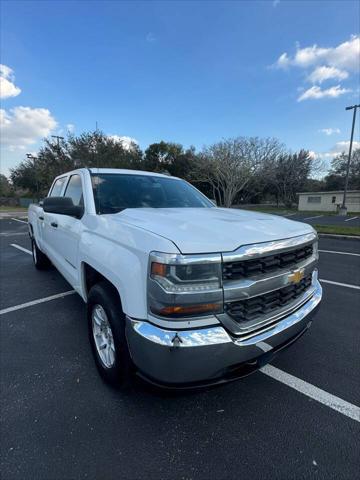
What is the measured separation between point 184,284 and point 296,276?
1.01 meters

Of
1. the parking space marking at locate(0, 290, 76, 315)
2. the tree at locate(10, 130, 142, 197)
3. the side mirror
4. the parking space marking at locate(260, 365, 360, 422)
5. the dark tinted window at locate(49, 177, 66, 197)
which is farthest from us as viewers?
the tree at locate(10, 130, 142, 197)

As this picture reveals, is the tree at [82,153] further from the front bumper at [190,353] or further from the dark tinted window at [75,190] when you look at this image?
the front bumper at [190,353]

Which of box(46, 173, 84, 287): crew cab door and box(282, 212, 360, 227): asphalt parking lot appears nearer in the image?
box(46, 173, 84, 287): crew cab door

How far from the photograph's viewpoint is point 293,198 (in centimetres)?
4597

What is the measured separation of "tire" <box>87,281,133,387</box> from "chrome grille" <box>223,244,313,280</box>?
84 centimetres

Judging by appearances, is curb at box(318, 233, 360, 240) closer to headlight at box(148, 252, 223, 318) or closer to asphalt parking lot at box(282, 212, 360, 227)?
asphalt parking lot at box(282, 212, 360, 227)

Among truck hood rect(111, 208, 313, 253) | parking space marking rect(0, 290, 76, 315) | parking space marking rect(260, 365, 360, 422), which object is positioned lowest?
parking space marking rect(0, 290, 76, 315)

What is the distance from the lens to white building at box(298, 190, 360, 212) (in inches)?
1393

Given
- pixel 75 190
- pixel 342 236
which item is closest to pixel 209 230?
pixel 75 190

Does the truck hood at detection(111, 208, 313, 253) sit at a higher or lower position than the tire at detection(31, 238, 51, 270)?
higher

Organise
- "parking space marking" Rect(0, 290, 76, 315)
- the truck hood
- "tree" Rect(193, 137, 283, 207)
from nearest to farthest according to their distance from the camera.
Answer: the truck hood, "parking space marking" Rect(0, 290, 76, 315), "tree" Rect(193, 137, 283, 207)

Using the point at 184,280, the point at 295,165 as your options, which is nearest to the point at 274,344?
the point at 184,280

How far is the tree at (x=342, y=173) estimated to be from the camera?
147 feet

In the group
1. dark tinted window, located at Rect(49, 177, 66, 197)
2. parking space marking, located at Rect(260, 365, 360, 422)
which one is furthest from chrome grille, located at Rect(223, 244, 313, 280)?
dark tinted window, located at Rect(49, 177, 66, 197)
